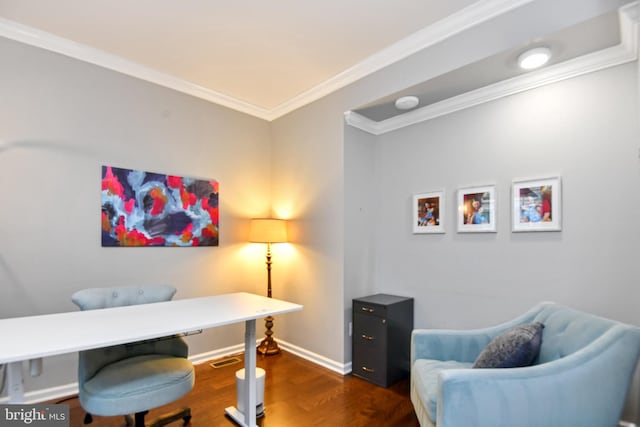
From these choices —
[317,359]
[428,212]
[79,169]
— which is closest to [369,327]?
[317,359]

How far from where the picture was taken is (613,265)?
2.04m

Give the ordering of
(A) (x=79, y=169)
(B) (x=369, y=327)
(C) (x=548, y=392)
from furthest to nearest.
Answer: (B) (x=369, y=327)
(A) (x=79, y=169)
(C) (x=548, y=392)

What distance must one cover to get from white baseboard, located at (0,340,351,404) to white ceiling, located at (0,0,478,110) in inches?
103

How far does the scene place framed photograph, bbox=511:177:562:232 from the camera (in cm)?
225

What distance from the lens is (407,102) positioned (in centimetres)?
281

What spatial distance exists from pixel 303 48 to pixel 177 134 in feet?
4.82

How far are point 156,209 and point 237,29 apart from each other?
1691 mm

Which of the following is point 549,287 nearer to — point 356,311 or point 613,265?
point 613,265

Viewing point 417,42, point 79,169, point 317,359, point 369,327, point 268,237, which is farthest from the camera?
point 268,237

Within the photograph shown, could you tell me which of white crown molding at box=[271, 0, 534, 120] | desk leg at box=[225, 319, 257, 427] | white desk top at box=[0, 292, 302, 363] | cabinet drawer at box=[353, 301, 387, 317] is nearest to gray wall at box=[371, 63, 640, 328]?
cabinet drawer at box=[353, 301, 387, 317]

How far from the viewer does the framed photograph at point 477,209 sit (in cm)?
256

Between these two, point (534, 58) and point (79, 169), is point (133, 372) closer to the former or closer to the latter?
point (79, 169)

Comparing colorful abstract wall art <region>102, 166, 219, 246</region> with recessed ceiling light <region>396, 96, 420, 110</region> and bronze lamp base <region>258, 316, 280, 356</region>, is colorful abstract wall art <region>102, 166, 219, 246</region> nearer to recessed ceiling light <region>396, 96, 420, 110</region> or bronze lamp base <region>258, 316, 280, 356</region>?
bronze lamp base <region>258, 316, 280, 356</region>

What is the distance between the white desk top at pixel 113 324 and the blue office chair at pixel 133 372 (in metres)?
0.16
